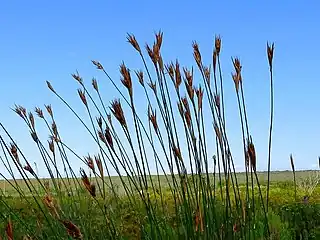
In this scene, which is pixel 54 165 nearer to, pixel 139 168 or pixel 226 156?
pixel 139 168

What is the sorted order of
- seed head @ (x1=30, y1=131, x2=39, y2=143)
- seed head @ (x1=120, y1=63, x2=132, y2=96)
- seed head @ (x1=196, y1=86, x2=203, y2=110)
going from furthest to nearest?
seed head @ (x1=30, y1=131, x2=39, y2=143), seed head @ (x1=196, y1=86, x2=203, y2=110), seed head @ (x1=120, y1=63, x2=132, y2=96)

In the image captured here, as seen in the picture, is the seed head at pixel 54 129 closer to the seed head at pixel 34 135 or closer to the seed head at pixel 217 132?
the seed head at pixel 34 135

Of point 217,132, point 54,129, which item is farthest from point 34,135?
point 217,132

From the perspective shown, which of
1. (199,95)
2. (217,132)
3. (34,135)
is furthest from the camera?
(34,135)

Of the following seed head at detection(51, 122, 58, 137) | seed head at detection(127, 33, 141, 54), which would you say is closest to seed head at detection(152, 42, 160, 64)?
seed head at detection(127, 33, 141, 54)

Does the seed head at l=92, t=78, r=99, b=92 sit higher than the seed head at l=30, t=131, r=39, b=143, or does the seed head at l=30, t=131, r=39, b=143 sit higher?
the seed head at l=92, t=78, r=99, b=92

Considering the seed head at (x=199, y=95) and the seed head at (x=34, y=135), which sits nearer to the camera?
the seed head at (x=199, y=95)

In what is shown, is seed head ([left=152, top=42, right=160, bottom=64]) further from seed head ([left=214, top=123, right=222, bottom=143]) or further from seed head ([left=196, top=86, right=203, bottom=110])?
seed head ([left=214, top=123, right=222, bottom=143])

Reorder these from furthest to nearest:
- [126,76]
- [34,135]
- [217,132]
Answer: [34,135], [217,132], [126,76]

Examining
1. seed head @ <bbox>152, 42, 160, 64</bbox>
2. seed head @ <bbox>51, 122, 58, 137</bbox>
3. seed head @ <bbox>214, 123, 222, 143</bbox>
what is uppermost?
seed head @ <bbox>152, 42, 160, 64</bbox>

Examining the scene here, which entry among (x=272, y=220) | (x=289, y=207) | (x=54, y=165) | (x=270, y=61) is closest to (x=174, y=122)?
(x=270, y=61)

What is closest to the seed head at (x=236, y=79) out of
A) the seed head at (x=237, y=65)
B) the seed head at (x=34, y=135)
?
the seed head at (x=237, y=65)

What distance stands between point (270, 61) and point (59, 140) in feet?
5.22

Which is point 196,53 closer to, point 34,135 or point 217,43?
point 217,43
